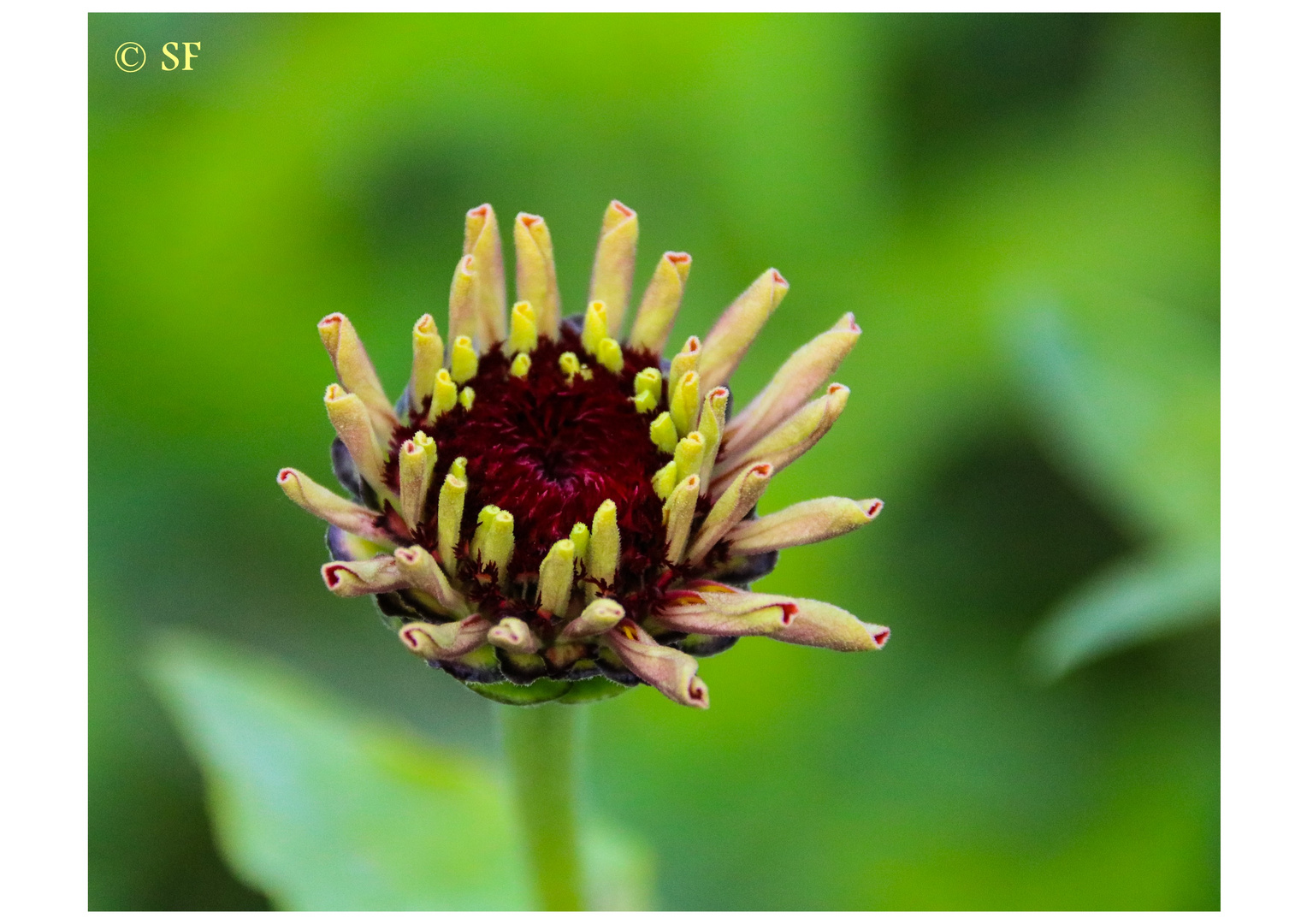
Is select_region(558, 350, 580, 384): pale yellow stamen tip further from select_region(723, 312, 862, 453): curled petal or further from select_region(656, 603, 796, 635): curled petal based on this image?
select_region(656, 603, 796, 635): curled petal

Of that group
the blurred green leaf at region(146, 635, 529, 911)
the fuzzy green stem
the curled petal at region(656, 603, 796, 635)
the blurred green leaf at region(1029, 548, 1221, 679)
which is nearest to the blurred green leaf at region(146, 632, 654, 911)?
the blurred green leaf at region(146, 635, 529, 911)

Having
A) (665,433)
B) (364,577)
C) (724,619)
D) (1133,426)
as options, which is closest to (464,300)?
(665,433)

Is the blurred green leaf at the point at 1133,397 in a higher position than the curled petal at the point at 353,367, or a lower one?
higher

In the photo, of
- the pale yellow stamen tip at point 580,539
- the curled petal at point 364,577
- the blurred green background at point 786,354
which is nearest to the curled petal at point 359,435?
the curled petal at point 364,577

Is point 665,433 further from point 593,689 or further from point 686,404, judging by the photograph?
point 593,689

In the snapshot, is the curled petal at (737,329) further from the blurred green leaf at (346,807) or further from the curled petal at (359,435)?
the blurred green leaf at (346,807)
